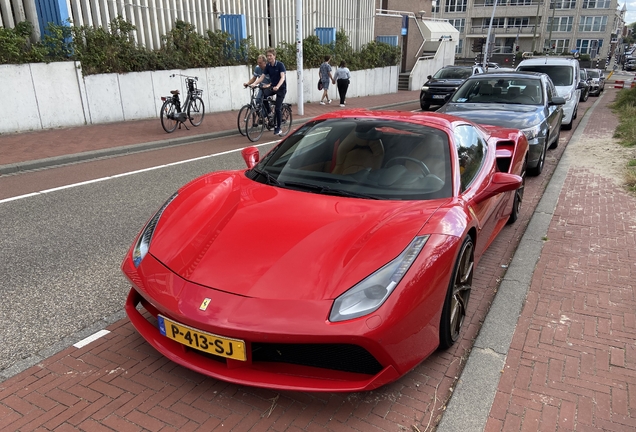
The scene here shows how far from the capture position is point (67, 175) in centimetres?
779

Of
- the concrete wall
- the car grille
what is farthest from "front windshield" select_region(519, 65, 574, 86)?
the car grille

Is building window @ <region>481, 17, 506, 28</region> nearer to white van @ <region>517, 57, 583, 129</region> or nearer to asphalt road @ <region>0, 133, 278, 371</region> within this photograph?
white van @ <region>517, 57, 583, 129</region>

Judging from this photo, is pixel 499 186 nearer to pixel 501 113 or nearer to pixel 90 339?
pixel 90 339

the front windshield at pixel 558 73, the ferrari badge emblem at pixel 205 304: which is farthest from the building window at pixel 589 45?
the ferrari badge emblem at pixel 205 304

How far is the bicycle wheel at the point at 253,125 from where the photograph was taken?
1104cm

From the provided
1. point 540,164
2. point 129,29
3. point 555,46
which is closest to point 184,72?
point 129,29

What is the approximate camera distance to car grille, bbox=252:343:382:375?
A: 7.50 ft

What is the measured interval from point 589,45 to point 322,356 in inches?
3720

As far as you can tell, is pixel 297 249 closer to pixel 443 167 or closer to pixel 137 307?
pixel 137 307

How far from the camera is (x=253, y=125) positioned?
11.3m

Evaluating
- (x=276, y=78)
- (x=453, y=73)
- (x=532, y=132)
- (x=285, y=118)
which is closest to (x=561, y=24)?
(x=453, y=73)

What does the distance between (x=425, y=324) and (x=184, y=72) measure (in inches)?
573

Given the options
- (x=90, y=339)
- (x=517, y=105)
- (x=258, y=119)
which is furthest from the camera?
(x=258, y=119)

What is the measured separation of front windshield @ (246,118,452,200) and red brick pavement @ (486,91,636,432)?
118 centimetres
